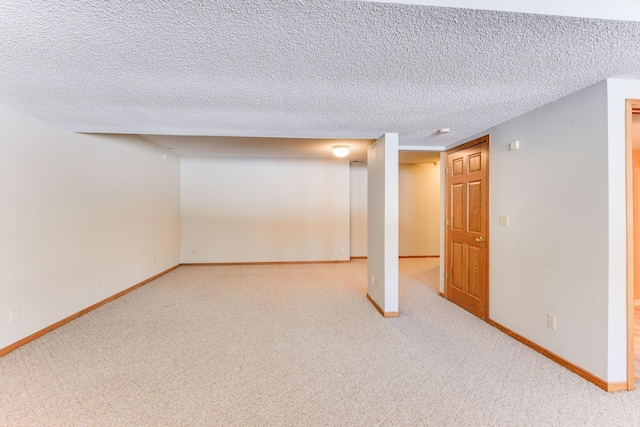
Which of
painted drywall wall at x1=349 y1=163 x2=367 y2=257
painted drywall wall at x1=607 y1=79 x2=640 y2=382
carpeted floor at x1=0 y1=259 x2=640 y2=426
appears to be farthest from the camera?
painted drywall wall at x1=349 y1=163 x2=367 y2=257

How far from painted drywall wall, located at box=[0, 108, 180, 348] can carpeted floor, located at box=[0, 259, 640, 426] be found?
34 cm

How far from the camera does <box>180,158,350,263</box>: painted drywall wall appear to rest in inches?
231

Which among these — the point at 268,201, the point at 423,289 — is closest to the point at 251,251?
the point at 268,201

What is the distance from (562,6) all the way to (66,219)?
434 cm

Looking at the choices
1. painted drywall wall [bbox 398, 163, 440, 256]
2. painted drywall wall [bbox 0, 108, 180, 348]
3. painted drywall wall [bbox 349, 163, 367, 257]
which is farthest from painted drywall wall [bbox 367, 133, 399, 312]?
painted drywall wall [bbox 398, 163, 440, 256]

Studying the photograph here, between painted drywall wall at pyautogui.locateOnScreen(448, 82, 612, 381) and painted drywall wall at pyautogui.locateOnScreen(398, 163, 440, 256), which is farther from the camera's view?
painted drywall wall at pyautogui.locateOnScreen(398, 163, 440, 256)

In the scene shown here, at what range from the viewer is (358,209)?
6.60 metres

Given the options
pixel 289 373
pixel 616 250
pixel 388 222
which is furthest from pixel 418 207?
pixel 289 373

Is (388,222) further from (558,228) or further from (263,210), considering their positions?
(263,210)

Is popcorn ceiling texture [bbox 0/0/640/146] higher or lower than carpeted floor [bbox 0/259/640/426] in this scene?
higher

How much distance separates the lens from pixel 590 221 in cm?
198

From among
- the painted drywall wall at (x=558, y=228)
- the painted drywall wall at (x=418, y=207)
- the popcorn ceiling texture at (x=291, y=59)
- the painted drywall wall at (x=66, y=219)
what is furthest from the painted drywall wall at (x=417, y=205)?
the painted drywall wall at (x=66, y=219)

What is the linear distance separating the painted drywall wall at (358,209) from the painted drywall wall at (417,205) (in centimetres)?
98

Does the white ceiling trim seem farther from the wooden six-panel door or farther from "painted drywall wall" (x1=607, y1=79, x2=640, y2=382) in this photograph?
the wooden six-panel door
